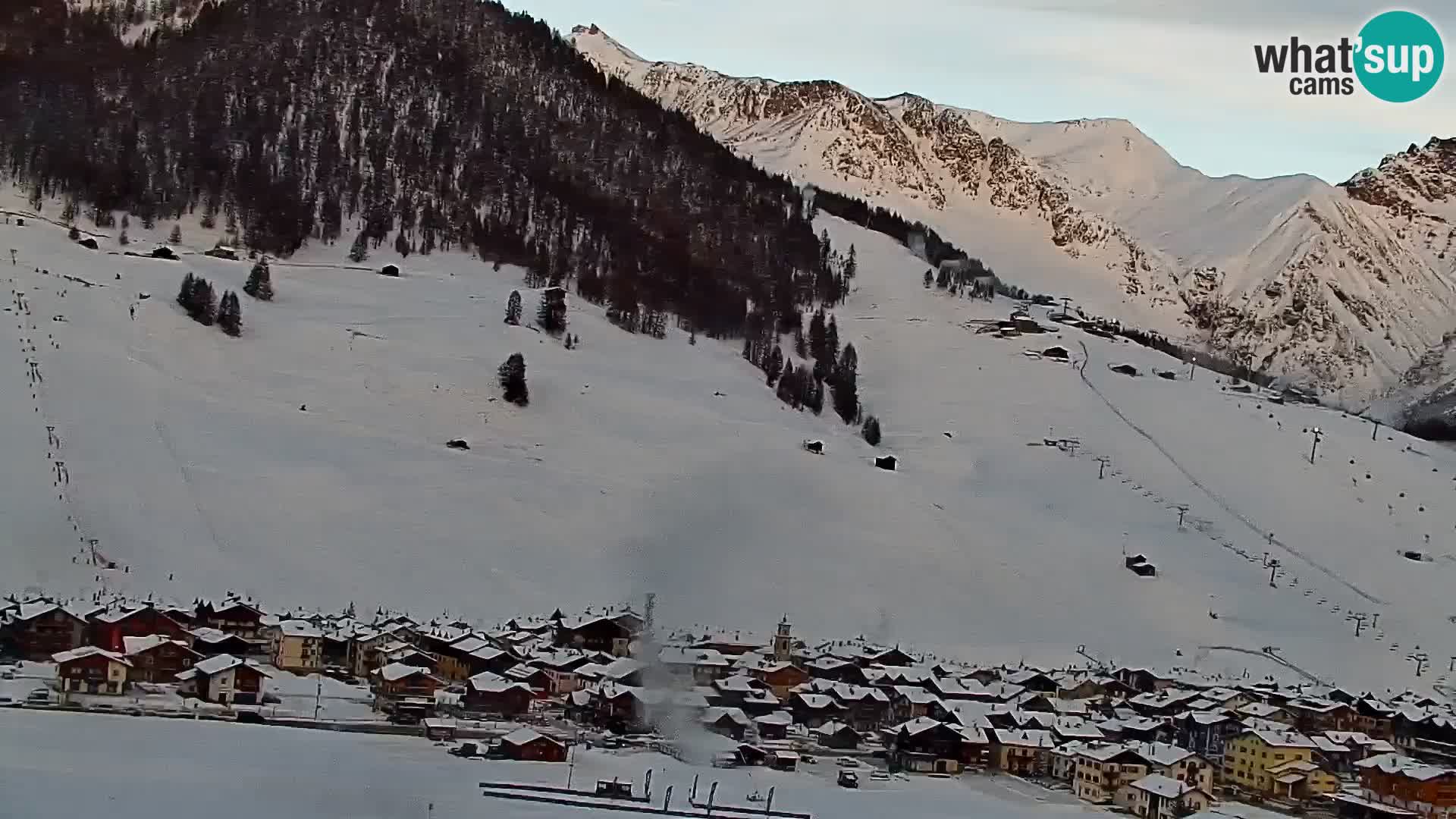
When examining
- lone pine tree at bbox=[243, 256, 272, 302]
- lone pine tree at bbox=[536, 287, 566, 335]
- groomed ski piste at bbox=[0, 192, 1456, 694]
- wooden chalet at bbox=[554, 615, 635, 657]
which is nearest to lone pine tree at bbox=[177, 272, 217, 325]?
groomed ski piste at bbox=[0, 192, 1456, 694]

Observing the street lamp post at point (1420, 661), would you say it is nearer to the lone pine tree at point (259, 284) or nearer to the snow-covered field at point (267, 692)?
the snow-covered field at point (267, 692)

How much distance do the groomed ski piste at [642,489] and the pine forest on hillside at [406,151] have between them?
5478mm

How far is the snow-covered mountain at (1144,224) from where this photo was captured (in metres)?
136

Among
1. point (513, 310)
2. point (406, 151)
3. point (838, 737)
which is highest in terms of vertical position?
point (406, 151)

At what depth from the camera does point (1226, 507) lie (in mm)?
44438

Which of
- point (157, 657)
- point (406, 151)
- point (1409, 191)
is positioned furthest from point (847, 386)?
point (1409, 191)

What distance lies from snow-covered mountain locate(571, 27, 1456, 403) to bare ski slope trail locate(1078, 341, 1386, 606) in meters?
69.1

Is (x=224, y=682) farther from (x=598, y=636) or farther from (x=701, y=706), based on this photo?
(x=598, y=636)

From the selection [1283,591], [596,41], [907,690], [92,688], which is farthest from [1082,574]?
[596,41]

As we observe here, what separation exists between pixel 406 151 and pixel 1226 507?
37.4 meters

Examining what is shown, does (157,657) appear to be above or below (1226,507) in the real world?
below

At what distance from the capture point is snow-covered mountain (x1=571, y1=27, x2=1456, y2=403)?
13562 centimetres

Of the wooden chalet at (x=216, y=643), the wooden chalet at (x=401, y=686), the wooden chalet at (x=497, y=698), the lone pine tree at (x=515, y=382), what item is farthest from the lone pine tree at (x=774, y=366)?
the wooden chalet at (x=401, y=686)

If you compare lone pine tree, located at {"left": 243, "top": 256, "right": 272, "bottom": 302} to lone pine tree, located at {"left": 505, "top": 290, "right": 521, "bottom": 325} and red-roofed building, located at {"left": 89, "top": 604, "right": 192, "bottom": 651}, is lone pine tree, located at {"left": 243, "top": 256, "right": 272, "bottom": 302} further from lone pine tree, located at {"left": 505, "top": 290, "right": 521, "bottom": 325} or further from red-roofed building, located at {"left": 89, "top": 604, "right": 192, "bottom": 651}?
red-roofed building, located at {"left": 89, "top": 604, "right": 192, "bottom": 651}
